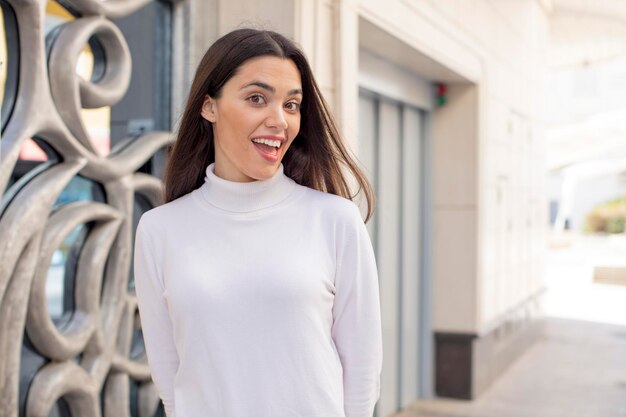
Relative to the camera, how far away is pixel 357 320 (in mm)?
1639

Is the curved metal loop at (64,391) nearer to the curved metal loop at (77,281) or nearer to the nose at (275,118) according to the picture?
the curved metal loop at (77,281)

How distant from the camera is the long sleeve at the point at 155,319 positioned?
5.50 ft

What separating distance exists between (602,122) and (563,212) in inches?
544

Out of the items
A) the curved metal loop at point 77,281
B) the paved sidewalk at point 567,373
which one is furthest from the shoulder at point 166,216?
the paved sidewalk at point 567,373

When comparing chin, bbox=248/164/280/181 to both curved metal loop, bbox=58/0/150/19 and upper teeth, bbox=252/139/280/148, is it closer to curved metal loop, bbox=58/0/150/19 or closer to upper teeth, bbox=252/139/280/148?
upper teeth, bbox=252/139/280/148

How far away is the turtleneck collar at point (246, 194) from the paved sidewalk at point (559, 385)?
14.3 ft

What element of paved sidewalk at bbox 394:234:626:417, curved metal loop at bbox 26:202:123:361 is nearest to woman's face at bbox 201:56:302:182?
curved metal loop at bbox 26:202:123:361

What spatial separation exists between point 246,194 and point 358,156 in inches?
122

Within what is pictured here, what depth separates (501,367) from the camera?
7133 mm

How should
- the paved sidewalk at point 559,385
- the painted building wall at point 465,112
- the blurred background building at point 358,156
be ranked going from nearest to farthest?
the blurred background building at point 358,156, the painted building wall at point 465,112, the paved sidewalk at point 559,385

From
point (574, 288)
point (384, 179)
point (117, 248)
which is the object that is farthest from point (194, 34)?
point (574, 288)

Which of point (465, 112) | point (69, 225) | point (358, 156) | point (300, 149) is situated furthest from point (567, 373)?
point (300, 149)

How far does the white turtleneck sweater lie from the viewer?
157 cm

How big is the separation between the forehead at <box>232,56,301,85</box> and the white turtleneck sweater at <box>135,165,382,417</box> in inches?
8.0
